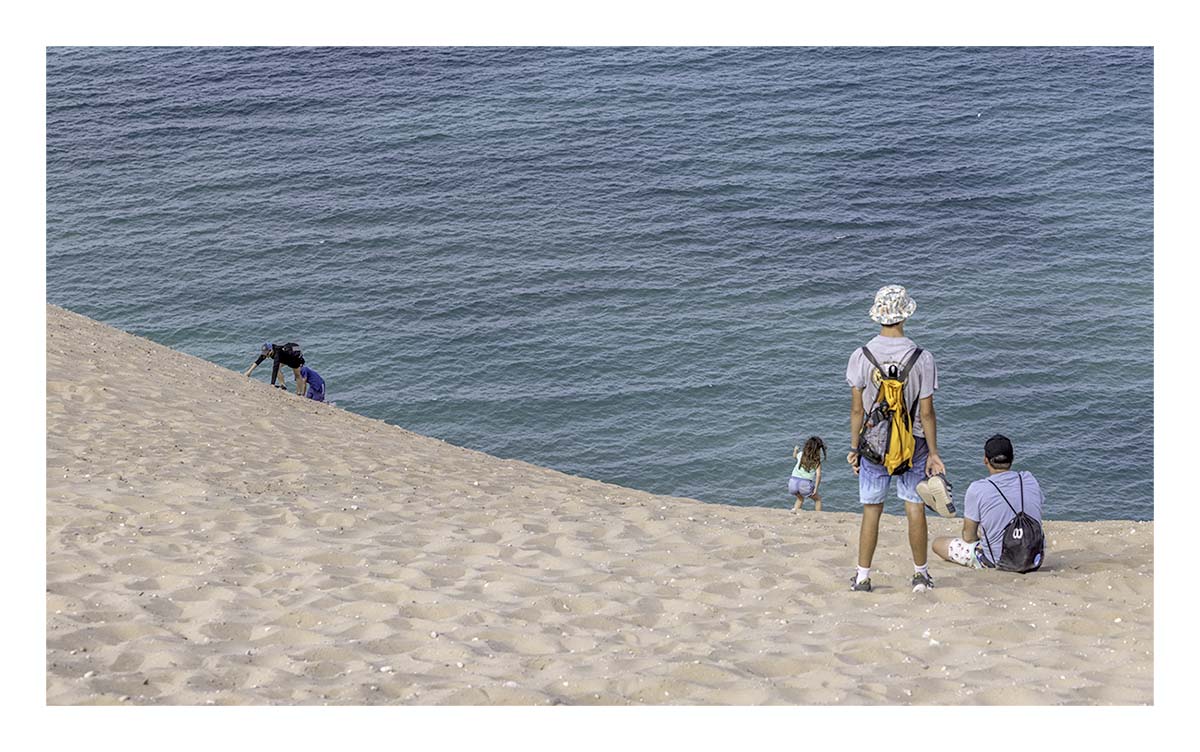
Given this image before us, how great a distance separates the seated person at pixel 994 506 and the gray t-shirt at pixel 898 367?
3.53 feet

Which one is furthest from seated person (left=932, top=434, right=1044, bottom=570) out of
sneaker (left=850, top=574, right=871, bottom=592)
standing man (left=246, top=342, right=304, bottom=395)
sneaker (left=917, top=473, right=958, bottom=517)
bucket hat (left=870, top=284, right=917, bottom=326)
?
standing man (left=246, top=342, right=304, bottom=395)

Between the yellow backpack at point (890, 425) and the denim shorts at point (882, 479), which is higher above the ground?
the yellow backpack at point (890, 425)

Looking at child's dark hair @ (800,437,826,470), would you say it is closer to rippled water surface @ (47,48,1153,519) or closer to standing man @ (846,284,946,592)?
standing man @ (846,284,946,592)

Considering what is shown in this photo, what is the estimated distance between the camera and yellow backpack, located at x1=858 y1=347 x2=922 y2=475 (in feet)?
25.5

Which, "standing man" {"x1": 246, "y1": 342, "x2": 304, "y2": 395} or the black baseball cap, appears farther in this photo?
"standing man" {"x1": 246, "y1": 342, "x2": 304, "y2": 395}

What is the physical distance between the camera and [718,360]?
1082 inches

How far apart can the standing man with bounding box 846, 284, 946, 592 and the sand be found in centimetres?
37

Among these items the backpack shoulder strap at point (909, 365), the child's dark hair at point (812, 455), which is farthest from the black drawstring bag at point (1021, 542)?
the child's dark hair at point (812, 455)

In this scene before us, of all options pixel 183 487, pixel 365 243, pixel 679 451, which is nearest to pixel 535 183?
pixel 365 243

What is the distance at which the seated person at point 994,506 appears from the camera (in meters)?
8.67

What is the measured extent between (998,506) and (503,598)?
3382 mm

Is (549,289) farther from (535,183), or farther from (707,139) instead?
(707,139)

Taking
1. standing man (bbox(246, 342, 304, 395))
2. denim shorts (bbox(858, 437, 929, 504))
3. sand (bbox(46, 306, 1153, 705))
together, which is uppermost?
standing man (bbox(246, 342, 304, 395))

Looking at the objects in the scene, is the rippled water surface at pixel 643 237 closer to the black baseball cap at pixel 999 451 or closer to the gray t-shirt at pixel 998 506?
the gray t-shirt at pixel 998 506
